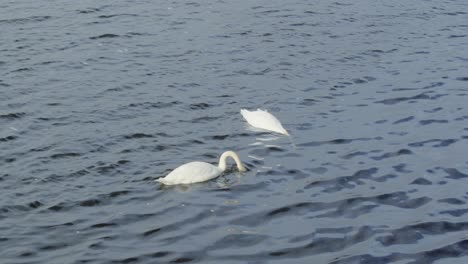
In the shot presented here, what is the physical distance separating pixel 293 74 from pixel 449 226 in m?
8.65

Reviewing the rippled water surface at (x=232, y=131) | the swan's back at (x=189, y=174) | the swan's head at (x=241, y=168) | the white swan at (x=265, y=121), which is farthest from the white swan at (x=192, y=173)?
the white swan at (x=265, y=121)

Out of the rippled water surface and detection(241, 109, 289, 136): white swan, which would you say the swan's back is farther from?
detection(241, 109, 289, 136): white swan

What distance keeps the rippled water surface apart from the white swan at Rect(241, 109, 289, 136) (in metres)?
0.21

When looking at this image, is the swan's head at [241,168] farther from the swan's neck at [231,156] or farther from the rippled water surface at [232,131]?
the rippled water surface at [232,131]

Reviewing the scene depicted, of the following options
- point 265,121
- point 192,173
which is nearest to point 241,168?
point 192,173

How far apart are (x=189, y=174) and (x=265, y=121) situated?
10.7 feet

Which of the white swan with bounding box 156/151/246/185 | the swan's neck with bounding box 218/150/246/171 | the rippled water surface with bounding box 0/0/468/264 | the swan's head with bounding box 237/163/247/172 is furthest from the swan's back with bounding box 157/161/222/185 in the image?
the swan's head with bounding box 237/163/247/172

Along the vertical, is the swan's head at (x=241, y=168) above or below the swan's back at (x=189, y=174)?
below

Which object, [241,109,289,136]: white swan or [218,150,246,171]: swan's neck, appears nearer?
[218,150,246,171]: swan's neck

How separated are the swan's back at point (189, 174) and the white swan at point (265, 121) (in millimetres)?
2718

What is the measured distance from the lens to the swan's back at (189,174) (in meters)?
15.0

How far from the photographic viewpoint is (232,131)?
18.2 m

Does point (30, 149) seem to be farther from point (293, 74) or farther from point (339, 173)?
point (293, 74)

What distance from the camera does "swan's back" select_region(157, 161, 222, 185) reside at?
15023 mm
